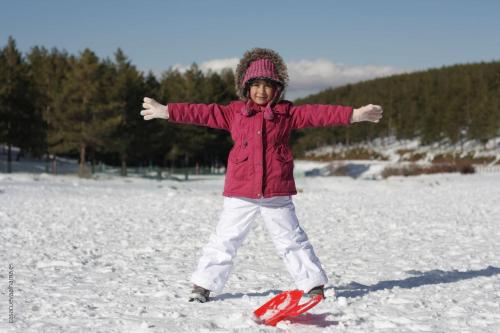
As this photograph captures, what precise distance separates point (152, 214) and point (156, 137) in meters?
33.2

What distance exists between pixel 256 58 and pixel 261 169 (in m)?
1.11

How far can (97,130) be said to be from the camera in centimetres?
3856

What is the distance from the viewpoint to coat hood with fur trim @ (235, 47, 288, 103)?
4.91 metres

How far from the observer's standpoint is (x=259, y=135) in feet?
15.3

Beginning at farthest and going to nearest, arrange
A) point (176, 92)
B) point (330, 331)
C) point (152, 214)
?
point (176, 92) → point (152, 214) → point (330, 331)

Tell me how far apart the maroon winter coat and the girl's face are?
0.06 metres

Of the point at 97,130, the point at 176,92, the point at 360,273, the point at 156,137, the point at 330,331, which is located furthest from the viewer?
the point at 176,92

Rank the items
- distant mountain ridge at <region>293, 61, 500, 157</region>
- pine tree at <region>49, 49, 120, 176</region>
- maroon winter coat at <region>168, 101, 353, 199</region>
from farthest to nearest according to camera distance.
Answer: distant mountain ridge at <region>293, 61, 500, 157</region>, pine tree at <region>49, 49, 120, 176</region>, maroon winter coat at <region>168, 101, 353, 199</region>

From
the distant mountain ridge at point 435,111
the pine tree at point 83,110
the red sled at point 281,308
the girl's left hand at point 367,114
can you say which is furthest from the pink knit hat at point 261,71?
the distant mountain ridge at point 435,111

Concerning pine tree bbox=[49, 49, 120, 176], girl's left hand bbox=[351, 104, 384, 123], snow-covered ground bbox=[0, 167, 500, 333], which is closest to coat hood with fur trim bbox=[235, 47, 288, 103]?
girl's left hand bbox=[351, 104, 384, 123]

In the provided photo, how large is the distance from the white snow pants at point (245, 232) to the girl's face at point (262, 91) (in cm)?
89

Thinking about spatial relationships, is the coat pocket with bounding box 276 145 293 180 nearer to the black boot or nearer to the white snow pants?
the white snow pants

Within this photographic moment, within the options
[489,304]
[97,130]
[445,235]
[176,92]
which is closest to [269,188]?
[489,304]

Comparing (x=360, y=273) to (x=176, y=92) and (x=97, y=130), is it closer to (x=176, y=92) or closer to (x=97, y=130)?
(x=97, y=130)
